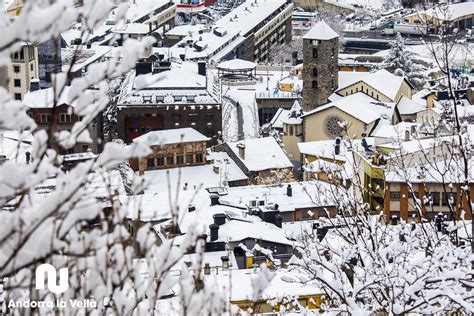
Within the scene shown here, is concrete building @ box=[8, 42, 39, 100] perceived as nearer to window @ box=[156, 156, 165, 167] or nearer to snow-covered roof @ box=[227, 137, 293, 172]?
window @ box=[156, 156, 165, 167]

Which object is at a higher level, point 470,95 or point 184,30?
point 184,30

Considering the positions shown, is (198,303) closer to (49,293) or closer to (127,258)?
(127,258)

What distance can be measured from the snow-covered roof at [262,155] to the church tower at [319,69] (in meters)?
6.78

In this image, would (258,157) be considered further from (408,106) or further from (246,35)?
(246,35)

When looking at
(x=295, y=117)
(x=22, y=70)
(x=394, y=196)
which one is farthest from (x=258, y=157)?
(x=22, y=70)

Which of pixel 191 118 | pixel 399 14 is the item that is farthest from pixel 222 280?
pixel 399 14

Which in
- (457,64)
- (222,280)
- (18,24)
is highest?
(457,64)

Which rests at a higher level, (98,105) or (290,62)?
(290,62)

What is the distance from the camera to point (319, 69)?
132ft

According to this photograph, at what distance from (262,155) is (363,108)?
5017 millimetres

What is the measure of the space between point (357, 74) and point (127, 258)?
3847 cm

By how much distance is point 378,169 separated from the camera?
82.4 feet

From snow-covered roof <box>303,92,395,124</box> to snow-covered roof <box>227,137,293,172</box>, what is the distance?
10.3 ft

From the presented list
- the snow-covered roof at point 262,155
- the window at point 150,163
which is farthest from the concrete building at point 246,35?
the window at point 150,163
